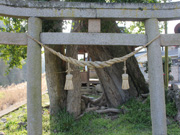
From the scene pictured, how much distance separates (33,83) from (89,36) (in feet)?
4.17

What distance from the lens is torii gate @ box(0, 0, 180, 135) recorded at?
8.20 ft

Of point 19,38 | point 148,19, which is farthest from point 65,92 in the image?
point 148,19

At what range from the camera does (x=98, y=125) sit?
14.3 ft

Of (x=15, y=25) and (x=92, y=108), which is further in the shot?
(x=92, y=108)

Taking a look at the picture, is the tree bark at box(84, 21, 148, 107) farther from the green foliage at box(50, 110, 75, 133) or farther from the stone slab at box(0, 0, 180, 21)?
the stone slab at box(0, 0, 180, 21)

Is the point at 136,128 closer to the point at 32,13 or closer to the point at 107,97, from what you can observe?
the point at 107,97

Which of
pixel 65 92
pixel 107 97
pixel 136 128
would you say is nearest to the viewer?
pixel 136 128

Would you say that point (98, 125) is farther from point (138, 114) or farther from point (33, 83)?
point (33, 83)

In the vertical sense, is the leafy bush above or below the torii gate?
below

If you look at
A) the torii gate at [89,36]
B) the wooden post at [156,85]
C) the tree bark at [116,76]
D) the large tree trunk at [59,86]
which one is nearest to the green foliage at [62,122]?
the large tree trunk at [59,86]

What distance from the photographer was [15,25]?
4691mm

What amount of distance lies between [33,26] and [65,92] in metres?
2.96

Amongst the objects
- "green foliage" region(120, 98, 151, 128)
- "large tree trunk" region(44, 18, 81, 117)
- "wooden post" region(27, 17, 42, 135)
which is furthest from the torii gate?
"large tree trunk" region(44, 18, 81, 117)

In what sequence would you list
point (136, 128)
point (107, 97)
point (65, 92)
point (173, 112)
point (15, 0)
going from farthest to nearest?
point (107, 97)
point (65, 92)
point (173, 112)
point (136, 128)
point (15, 0)
